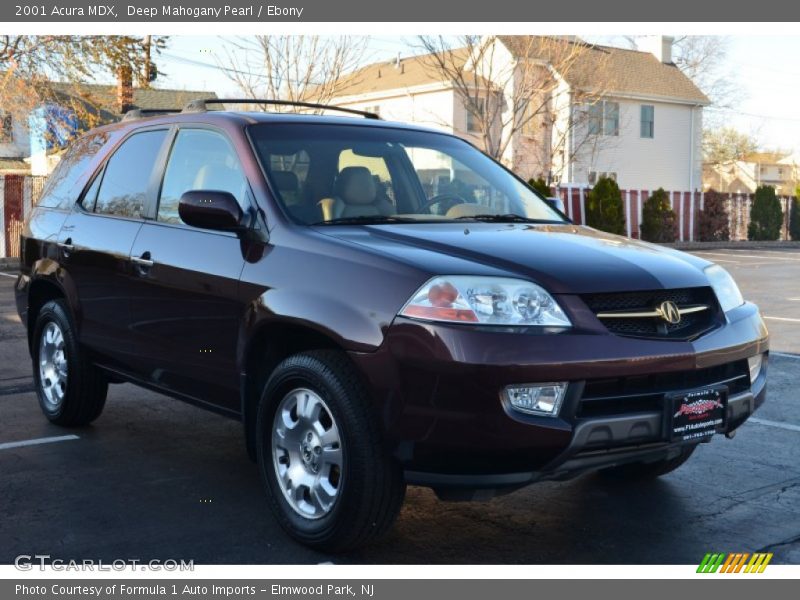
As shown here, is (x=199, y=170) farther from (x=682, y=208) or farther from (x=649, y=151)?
(x=649, y=151)

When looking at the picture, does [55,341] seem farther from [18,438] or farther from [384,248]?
[384,248]

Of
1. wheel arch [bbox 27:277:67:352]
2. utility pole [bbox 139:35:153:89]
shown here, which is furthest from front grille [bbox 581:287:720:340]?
utility pole [bbox 139:35:153:89]

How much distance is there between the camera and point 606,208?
27812 millimetres

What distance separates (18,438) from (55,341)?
0.63 m

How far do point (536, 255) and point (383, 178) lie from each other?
1.30 meters

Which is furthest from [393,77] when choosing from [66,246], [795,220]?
[66,246]

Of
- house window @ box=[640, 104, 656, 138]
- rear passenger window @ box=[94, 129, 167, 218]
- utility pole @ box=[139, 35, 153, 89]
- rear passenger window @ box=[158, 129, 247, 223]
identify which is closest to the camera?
rear passenger window @ box=[158, 129, 247, 223]

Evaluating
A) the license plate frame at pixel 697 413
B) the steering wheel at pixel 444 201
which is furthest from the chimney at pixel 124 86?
the license plate frame at pixel 697 413

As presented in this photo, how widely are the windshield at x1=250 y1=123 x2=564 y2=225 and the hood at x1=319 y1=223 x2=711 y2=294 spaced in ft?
0.91

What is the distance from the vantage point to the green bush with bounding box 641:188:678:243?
1164 inches

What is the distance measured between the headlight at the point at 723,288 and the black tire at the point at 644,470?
101 centimetres

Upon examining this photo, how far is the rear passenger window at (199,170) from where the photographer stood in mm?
5047

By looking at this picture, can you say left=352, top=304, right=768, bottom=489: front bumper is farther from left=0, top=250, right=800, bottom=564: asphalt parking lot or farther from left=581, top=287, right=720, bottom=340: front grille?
left=0, top=250, right=800, bottom=564: asphalt parking lot

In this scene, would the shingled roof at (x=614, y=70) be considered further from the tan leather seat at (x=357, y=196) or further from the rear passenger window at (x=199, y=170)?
the tan leather seat at (x=357, y=196)
